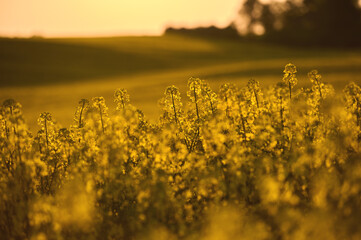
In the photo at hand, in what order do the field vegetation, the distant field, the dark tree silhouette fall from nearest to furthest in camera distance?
the field vegetation, the distant field, the dark tree silhouette

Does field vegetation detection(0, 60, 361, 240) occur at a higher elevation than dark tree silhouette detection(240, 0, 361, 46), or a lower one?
lower

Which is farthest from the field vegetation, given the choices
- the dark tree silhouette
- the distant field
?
the dark tree silhouette

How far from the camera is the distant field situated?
28.2 metres

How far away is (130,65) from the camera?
1854 inches

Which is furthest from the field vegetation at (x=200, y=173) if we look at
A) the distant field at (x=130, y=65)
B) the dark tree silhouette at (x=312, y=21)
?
the dark tree silhouette at (x=312, y=21)

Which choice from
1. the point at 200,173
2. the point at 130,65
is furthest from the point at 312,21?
the point at 200,173

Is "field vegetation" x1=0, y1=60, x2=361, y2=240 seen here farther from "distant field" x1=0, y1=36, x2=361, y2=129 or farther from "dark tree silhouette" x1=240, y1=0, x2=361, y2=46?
"dark tree silhouette" x1=240, y1=0, x2=361, y2=46

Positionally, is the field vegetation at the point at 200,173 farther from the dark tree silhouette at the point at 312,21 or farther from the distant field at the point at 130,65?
the dark tree silhouette at the point at 312,21

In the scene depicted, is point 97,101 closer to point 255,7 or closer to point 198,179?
point 198,179

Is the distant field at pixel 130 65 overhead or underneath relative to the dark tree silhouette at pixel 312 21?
underneath

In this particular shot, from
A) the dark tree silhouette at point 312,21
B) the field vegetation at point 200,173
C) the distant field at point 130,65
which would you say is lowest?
the field vegetation at point 200,173

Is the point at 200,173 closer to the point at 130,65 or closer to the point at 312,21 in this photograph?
the point at 130,65

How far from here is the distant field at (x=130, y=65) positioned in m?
28.2

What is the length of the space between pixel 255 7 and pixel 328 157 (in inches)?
2820
